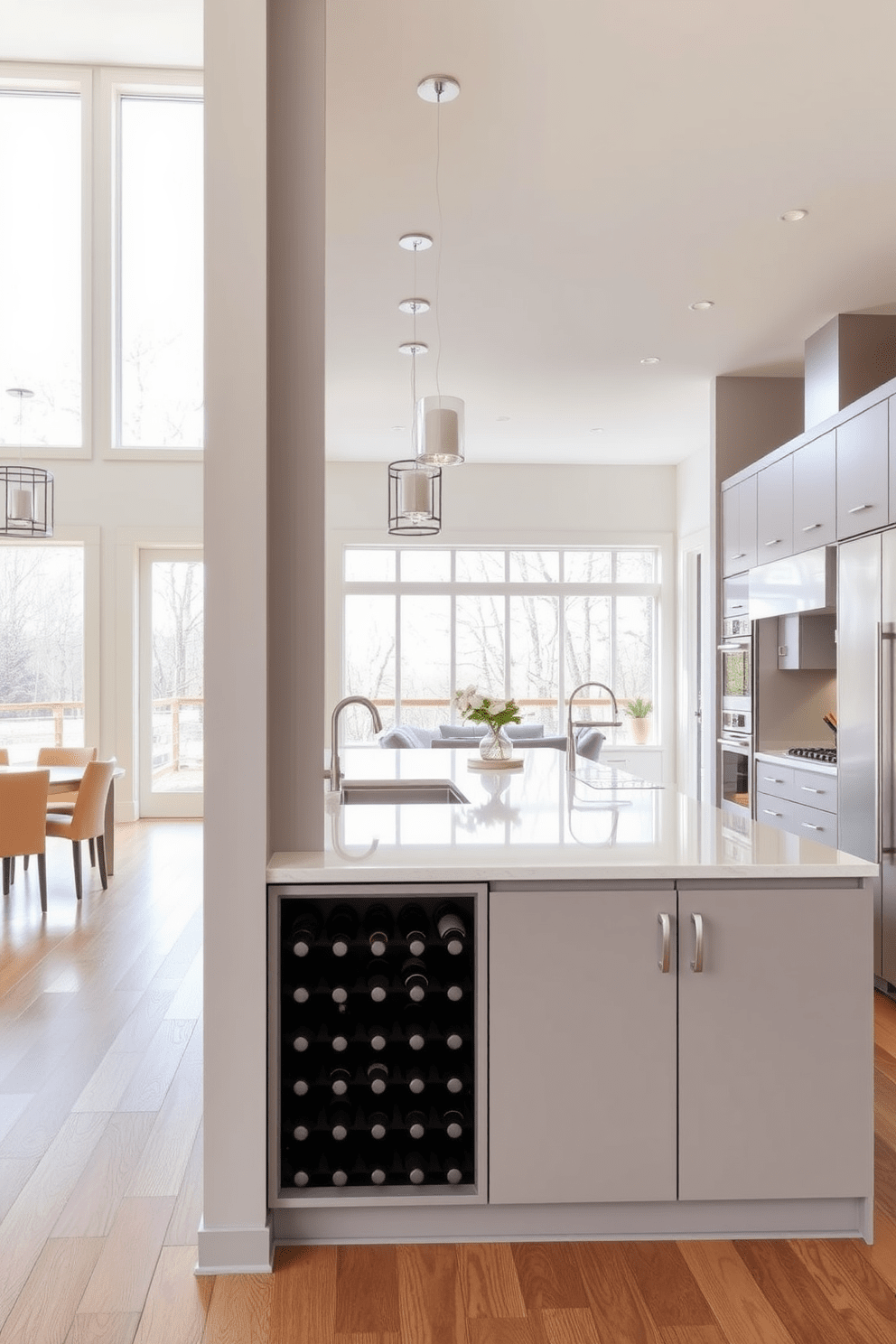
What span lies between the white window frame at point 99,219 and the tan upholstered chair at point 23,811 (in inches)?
118

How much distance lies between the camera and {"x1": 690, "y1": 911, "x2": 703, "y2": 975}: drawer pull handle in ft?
6.78

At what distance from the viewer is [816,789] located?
4645 millimetres

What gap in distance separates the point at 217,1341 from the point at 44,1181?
0.81m

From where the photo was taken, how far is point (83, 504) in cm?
781

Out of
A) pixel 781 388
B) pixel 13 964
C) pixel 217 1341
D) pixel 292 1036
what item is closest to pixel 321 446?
pixel 292 1036

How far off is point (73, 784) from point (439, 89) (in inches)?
150

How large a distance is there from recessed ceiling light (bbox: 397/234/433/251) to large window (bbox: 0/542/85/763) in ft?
14.9

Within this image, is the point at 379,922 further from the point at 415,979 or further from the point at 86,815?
the point at 86,815

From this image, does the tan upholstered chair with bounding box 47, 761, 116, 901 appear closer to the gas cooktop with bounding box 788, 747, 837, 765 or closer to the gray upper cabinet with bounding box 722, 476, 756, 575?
the gas cooktop with bounding box 788, 747, 837, 765

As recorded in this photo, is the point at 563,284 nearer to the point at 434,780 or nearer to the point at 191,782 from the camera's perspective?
the point at 434,780

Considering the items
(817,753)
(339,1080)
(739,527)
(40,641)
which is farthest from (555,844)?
(40,641)

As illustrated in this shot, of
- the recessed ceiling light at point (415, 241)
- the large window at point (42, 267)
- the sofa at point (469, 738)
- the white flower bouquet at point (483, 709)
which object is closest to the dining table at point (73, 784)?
the white flower bouquet at point (483, 709)

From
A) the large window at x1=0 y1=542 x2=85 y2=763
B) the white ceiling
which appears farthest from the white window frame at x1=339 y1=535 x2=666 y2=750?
the white ceiling

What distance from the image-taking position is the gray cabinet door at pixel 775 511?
200 inches
